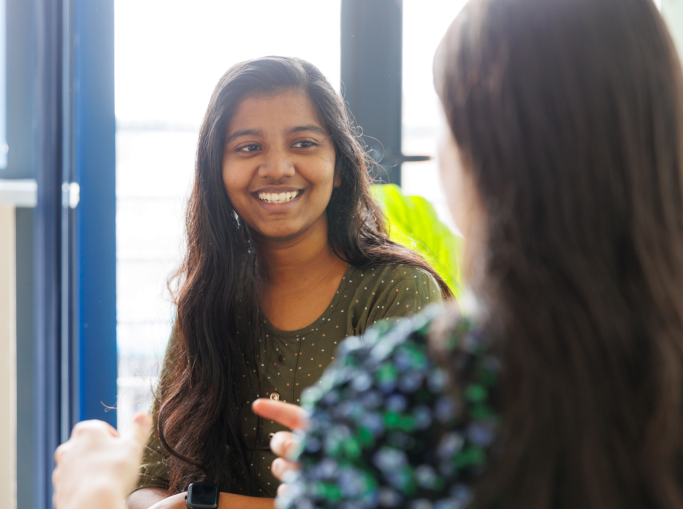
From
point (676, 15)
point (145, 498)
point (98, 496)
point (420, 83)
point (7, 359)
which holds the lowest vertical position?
point (145, 498)

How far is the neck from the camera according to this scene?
4.30 ft

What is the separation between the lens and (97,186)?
1.79 m

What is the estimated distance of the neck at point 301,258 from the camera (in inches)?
51.6

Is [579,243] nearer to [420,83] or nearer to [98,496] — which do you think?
[98,496]

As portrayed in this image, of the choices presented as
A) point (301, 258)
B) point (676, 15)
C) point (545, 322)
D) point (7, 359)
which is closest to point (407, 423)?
point (545, 322)

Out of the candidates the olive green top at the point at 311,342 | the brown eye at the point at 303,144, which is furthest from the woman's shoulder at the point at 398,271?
the brown eye at the point at 303,144

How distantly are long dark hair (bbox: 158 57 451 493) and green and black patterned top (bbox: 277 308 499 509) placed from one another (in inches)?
29.9

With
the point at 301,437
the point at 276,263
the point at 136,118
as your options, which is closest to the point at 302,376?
the point at 276,263

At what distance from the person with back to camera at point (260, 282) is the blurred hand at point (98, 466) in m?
0.49

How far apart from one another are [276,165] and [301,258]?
229 mm

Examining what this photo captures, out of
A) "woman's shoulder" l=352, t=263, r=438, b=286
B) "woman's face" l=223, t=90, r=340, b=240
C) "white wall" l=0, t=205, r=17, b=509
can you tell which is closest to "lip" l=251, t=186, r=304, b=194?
"woman's face" l=223, t=90, r=340, b=240

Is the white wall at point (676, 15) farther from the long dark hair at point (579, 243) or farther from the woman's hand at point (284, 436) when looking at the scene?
the woman's hand at point (284, 436)

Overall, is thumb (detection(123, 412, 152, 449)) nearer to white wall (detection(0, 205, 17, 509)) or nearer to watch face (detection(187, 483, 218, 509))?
watch face (detection(187, 483, 218, 509))

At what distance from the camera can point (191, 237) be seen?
1354 mm
